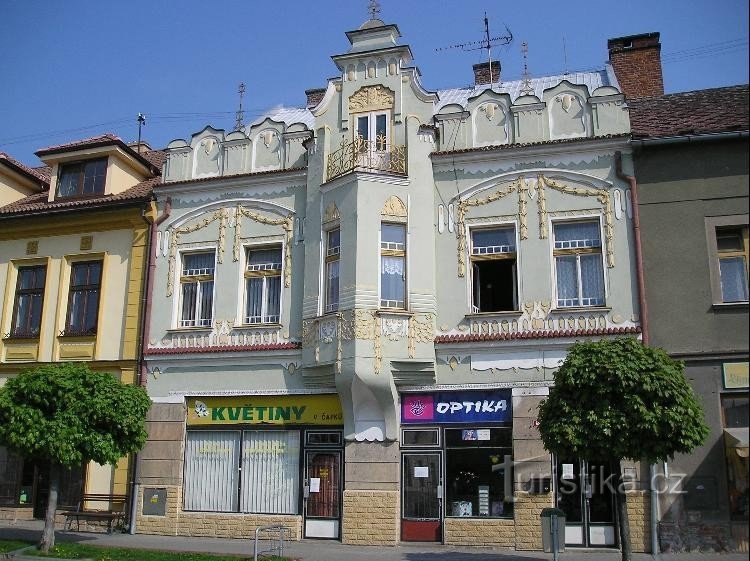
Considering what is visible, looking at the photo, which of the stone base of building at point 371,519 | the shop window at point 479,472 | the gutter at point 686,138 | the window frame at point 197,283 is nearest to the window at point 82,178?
the window frame at point 197,283

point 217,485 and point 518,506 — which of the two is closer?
point 518,506

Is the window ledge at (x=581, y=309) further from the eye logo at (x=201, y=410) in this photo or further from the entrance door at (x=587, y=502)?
the eye logo at (x=201, y=410)

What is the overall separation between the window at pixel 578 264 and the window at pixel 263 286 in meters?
6.56

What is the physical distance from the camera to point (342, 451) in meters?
17.8

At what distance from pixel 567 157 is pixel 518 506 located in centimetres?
757

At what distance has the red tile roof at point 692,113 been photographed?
17219 millimetres

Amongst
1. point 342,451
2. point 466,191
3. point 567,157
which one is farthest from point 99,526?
point 567,157

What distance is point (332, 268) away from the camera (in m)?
18.2

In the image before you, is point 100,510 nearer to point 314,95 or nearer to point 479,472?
point 479,472

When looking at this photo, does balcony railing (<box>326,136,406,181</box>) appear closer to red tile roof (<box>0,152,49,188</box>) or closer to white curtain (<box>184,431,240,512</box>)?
white curtain (<box>184,431,240,512</box>)

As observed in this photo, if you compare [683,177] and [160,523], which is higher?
[683,177]

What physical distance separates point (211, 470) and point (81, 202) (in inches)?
318

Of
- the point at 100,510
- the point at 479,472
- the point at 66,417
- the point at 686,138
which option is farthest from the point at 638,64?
the point at 100,510

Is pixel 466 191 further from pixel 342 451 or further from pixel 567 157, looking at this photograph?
pixel 342 451
